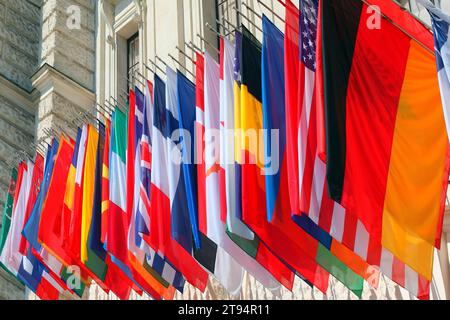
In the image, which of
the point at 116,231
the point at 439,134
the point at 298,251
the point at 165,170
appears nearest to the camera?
the point at 439,134

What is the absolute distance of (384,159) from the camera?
8297 mm

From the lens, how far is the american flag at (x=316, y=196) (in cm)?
869

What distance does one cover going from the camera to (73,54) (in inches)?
793

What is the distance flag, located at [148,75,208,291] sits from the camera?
1126 centimetres

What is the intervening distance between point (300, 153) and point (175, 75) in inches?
153

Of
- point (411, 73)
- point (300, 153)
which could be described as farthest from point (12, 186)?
point (411, 73)

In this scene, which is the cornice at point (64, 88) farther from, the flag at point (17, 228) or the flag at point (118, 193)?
the flag at point (118, 193)

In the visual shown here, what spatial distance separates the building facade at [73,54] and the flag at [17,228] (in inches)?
63.6

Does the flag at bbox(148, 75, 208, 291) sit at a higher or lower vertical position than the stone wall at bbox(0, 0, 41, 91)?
lower

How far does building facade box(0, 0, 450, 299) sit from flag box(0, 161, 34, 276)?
1.62 m

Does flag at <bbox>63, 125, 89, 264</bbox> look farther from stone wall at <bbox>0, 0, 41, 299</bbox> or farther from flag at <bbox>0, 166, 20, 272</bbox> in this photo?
stone wall at <bbox>0, 0, 41, 299</bbox>

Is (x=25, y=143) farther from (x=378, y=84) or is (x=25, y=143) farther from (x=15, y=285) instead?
(x=378, y=84)

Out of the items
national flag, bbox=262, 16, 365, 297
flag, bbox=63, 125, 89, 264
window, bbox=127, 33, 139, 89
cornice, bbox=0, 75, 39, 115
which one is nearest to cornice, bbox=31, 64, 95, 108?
cornice, bbox=0, 75, 39, 115

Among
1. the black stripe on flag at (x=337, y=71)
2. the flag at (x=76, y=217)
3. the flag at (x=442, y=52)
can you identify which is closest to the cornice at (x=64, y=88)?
the flag at (x=76, y=217)
